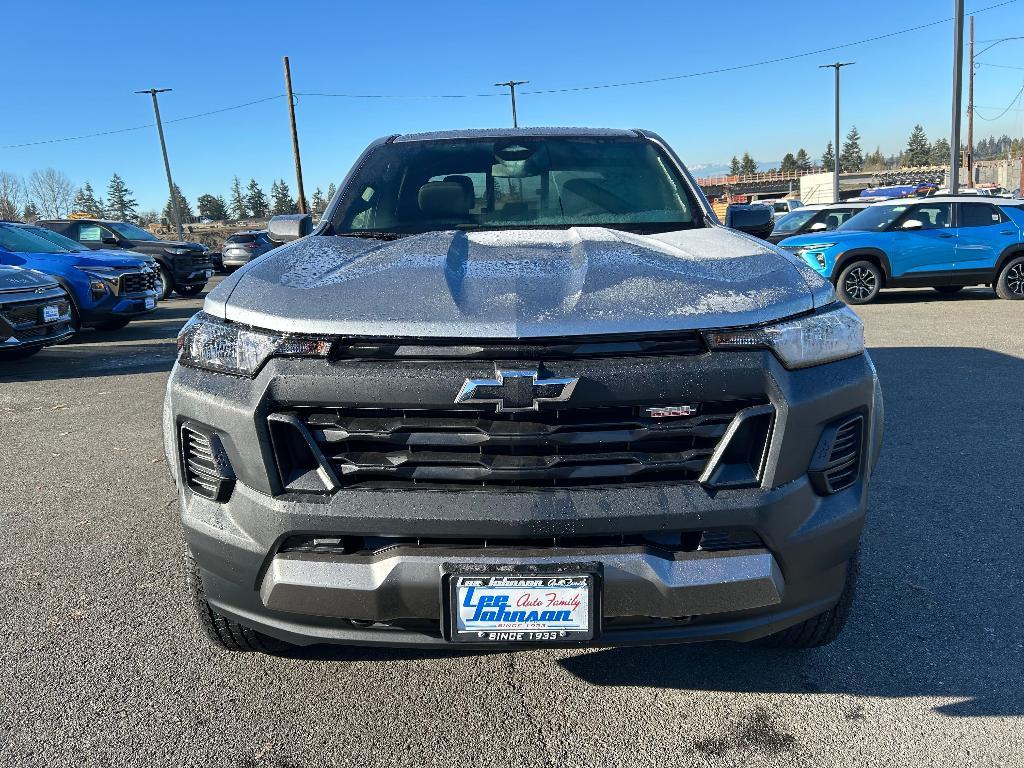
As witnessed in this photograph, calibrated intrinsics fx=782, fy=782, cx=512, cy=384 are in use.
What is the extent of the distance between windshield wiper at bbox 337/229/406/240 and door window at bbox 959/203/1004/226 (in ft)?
38.4

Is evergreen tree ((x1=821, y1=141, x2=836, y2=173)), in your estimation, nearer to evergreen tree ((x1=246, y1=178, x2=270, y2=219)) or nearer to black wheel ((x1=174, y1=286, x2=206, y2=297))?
evergreen tree ((x1=246, y1=178, x2=270, y2=219))

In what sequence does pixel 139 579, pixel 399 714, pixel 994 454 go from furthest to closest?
pixel 994 454 → pixel 139 579 → pixel 399 714

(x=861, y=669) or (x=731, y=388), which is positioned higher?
(x=731, y=388)

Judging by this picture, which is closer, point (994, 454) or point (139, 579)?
point (139, 579)

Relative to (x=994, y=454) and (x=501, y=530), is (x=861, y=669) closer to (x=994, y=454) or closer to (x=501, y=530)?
(x=501, y=530)

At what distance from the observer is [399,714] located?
238 centimetres

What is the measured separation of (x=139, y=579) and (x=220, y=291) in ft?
5.11

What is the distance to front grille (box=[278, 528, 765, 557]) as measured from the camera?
1967mm

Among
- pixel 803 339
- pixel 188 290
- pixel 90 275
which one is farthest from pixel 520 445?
pixel 188 290

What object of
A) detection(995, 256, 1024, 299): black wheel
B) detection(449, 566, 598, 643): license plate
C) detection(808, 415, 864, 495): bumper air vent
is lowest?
detection(995, 256, 1024, 299): black wheel

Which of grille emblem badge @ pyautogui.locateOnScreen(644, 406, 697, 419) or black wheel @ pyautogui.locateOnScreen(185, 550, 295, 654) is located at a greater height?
grille emblem badge @ pyautogui.locateOnScreen(644, 406, 697, 419)

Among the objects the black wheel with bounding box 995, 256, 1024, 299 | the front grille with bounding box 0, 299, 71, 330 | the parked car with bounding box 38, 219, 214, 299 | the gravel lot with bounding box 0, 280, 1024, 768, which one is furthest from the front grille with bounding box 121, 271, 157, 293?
the black wheel with bounding box 995, 256, 1024, 299

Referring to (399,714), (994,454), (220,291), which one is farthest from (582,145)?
(994,454)

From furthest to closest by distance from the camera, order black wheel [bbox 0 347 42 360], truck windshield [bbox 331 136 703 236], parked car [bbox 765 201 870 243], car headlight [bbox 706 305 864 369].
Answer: parked car [bbox 765 201 870 243] → black wheel [bbox 0 347 42 360] → truck windshield [bbox 331 136 703 236] → car headlight [bbox 706 305 864 369]
